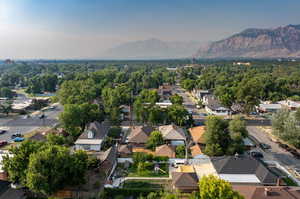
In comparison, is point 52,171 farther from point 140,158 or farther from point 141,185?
point 140,158

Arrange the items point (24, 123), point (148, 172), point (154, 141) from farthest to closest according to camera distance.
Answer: point (24, 123)
point (154, 141)
point (148, 172)

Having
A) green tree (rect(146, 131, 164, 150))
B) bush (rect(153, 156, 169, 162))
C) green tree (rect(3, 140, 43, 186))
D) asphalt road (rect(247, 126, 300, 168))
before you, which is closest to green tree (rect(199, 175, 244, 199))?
bush (rect(153, 156, 169, 162))

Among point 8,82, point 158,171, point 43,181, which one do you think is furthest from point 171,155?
point 8,82

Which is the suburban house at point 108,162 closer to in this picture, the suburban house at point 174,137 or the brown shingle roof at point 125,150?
the brown shingle roof at point 125,150

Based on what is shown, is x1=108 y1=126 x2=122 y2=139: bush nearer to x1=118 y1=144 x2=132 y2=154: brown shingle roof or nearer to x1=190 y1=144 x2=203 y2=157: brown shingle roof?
x1=118 y1=144 x2=132 y2=154: brown shingle roof

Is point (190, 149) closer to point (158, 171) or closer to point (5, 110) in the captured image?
point (158, 171)

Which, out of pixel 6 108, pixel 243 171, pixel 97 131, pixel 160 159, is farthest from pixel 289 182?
pixel 6 108
